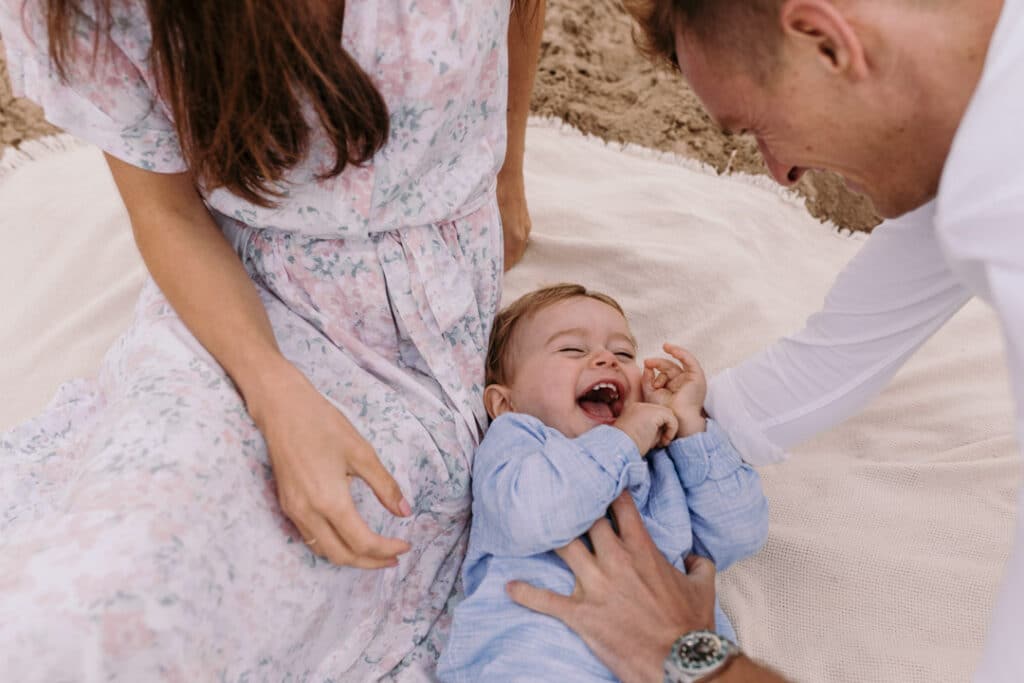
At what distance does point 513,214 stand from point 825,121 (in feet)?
3.06

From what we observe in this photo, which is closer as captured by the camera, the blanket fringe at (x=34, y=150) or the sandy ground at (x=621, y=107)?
the blanket fringe at (x=34, y=150)

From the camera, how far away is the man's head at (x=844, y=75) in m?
0.68

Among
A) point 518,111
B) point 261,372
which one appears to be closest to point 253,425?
point 261,372

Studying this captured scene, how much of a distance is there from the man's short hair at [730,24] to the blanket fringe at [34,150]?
1461 millimetres

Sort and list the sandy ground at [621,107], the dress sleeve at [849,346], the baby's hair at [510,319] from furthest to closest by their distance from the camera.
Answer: the sandy ground at [621,107]
the baby's hair at [510,319]
the dress sleeve at [849,346]

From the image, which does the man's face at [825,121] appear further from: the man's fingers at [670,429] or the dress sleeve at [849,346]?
the man's fingers at [670,429]

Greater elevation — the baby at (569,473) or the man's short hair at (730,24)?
the man's short hair at (730,24)

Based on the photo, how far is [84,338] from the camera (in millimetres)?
1546

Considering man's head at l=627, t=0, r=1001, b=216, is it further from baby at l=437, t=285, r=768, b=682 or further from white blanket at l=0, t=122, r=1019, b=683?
white blanket at l=0, t=122, r=1019, b=683

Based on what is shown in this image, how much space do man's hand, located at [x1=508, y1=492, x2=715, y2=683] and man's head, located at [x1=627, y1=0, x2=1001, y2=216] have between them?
0.45 metres

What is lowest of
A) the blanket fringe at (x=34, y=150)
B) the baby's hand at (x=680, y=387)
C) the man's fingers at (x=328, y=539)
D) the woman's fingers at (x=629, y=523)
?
the woman's fingers at (x=629, y=523)

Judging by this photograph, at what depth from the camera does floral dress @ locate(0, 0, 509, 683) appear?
0.81 m

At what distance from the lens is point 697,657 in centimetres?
91

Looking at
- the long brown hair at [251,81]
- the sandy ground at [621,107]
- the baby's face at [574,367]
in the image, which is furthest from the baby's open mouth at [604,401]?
the sandy ground at [621,107]
